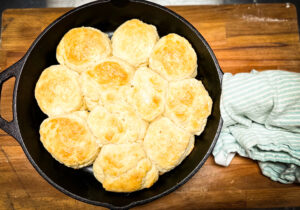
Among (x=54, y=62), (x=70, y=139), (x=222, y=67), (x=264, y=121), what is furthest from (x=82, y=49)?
(x=264, y=121)

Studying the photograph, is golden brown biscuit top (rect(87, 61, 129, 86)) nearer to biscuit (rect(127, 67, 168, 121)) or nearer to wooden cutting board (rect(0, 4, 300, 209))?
biscuit (rect(127, 67, 168, 121))

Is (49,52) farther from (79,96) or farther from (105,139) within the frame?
(105,139)

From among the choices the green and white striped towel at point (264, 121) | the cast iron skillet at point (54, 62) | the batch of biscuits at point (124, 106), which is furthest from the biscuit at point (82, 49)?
the green and white striped towel at point (264, 121)

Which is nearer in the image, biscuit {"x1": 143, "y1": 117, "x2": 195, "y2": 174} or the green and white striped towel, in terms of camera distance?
biscuit {"x1": 143, "y1": 117, "x2": 195, "y2": 174}

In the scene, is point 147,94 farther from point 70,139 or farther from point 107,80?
point 70,139

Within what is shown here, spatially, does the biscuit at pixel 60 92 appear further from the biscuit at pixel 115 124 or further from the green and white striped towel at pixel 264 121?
the green and white striped towel at pixel 264 121

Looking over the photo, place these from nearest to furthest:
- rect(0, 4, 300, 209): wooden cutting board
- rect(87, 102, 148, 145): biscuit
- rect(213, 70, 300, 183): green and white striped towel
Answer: rect(87, 102, 148, 145): biscuit
rect(213, 70, 300, 183): green and white striped towel
rect(0, 4, 300, 209): wooden cutting board

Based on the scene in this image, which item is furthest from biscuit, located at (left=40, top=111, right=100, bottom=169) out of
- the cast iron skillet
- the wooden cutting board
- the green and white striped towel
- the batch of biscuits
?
the green and white striped towel
